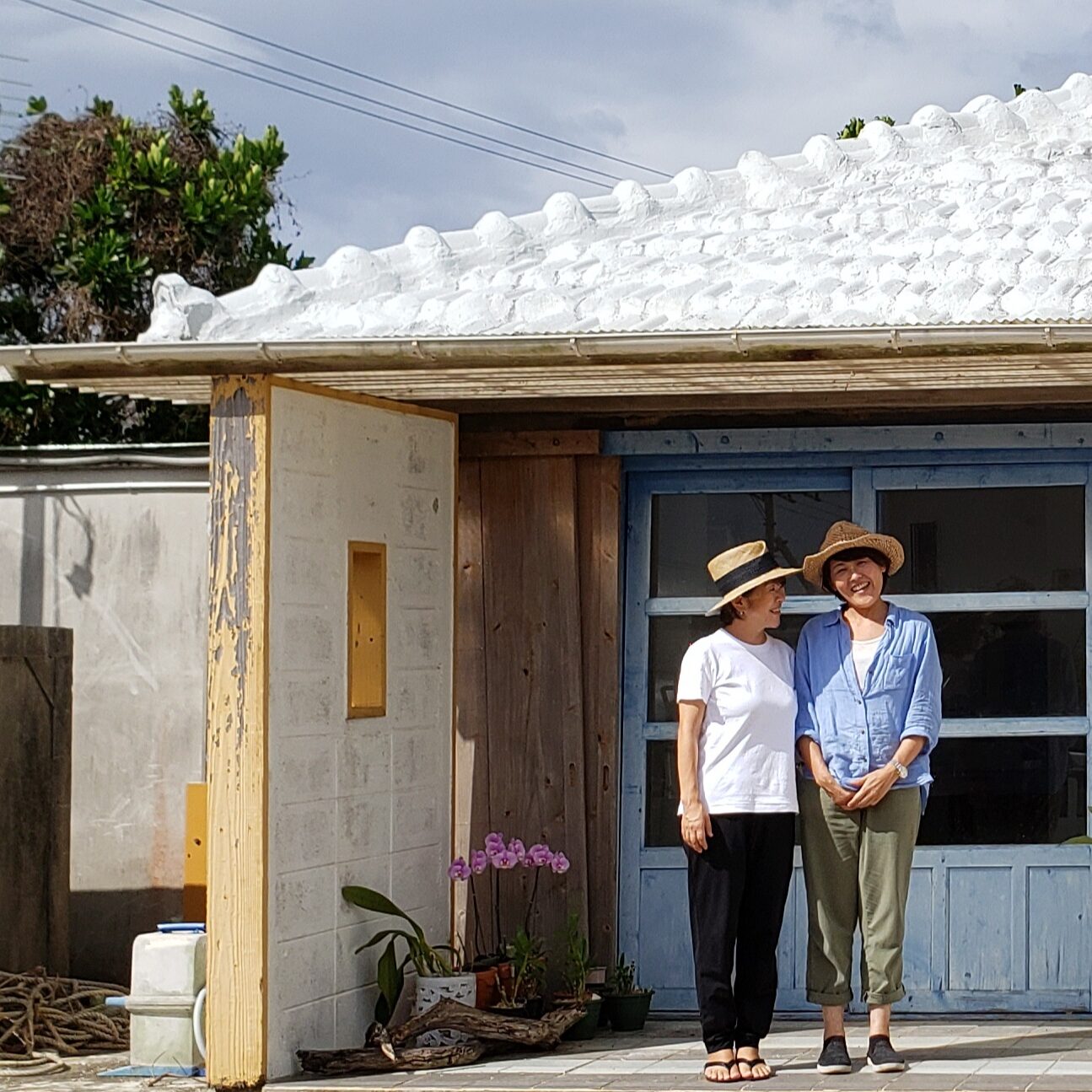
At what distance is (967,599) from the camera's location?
329 inches

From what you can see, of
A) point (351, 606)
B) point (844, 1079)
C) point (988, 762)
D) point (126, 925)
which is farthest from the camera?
point (126, 925)

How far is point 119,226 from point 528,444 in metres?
9.57

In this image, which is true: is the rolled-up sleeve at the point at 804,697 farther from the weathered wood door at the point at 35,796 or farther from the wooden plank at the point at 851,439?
the weathered wood door at the point at 35,796

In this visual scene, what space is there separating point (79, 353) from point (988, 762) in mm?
4046

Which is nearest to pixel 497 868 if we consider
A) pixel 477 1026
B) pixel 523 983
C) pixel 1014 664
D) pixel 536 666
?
pixel 523 983

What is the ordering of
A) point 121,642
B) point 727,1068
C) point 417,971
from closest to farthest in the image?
point 727,1068 → point 417,971 → point 121,642

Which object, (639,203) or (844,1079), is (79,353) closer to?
(639,203)

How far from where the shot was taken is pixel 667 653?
342 inches

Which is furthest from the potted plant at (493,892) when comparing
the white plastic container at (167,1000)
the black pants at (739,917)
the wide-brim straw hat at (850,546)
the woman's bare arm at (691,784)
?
the wide-brim straw hat at (850,546)

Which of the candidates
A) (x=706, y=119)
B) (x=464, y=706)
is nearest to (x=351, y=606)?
(x=464, y=706)

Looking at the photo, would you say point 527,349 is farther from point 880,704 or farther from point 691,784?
point 880,704

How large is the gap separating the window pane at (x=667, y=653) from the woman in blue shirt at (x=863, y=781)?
171 centimetres

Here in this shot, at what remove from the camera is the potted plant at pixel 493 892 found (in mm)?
8000

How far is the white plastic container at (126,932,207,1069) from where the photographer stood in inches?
301
